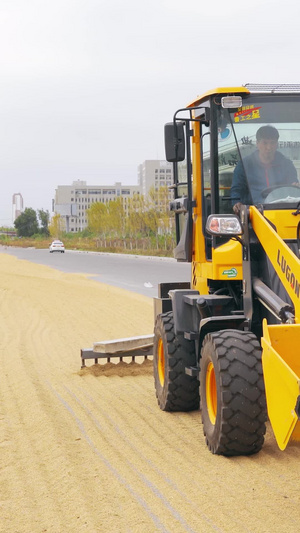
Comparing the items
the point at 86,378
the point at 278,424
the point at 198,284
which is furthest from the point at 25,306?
the point at 278,424

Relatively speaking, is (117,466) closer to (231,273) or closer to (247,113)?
A: (231,273)

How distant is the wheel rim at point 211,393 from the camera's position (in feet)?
20.7

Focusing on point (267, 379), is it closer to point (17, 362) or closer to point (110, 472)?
point (110, 472)

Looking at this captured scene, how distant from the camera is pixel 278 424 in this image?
16.3 ft

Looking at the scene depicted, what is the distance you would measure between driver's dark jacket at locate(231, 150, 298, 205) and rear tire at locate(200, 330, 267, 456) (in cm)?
119

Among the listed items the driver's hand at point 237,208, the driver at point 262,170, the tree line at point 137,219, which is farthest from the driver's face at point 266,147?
the tree line at point 137,219

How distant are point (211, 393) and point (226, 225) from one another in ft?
4.34

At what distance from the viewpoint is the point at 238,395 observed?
5.77 metres

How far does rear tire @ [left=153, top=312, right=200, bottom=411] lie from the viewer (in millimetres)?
7598

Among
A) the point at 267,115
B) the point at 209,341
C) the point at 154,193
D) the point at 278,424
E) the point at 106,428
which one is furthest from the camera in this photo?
the point at 154,193

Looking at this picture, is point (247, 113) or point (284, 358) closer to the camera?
point (284, 358)

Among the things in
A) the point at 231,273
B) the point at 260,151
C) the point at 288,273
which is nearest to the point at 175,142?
the point at 260,151

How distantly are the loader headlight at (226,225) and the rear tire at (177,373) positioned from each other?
1.71m

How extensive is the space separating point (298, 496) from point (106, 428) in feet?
8.02
